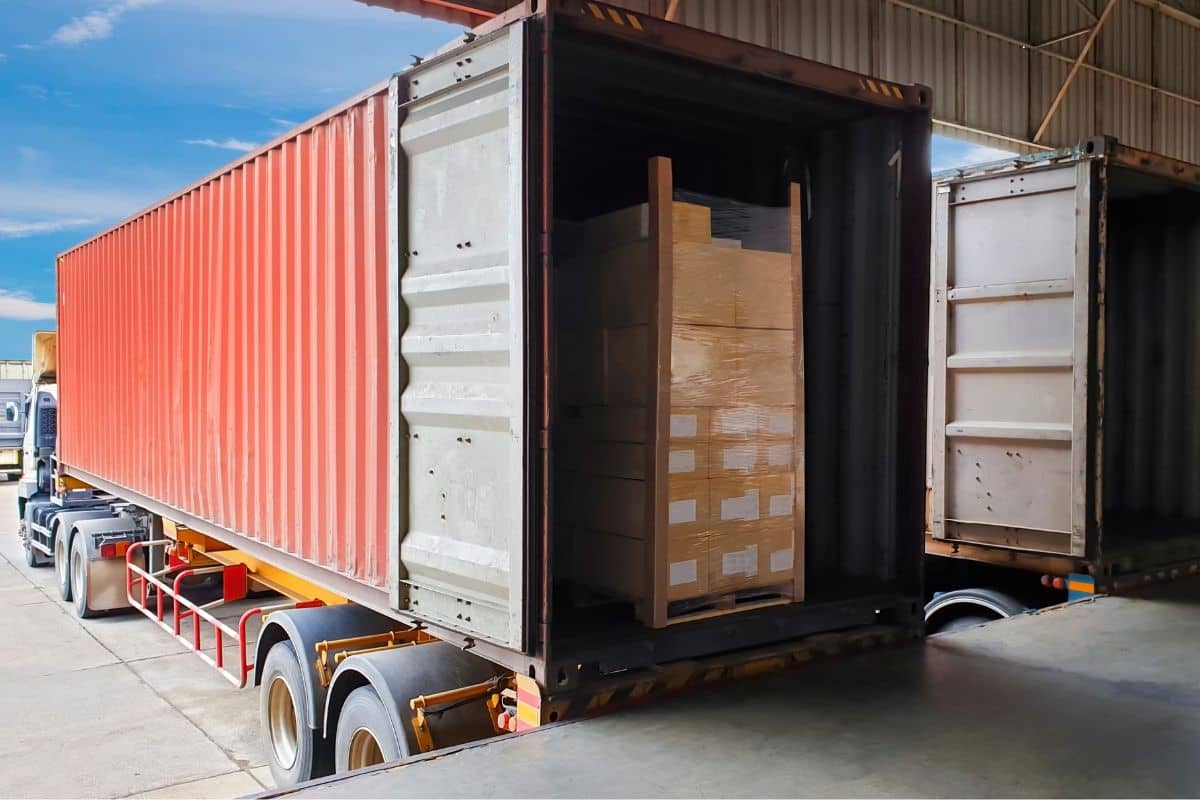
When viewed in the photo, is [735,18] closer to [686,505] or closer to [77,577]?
[77,577]

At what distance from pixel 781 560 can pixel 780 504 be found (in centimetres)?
22

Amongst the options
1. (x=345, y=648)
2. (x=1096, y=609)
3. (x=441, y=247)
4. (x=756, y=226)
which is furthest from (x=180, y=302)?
(x=1096, y=609)

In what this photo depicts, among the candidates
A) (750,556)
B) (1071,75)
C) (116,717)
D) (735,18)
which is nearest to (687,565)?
(750,556)

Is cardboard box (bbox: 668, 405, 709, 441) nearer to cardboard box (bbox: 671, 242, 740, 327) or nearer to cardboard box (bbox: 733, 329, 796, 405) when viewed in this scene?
cardboard box (bbox: 733, 329, 796, 405)

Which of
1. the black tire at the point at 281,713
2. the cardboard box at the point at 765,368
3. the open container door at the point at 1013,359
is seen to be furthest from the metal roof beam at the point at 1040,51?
the black tire at the point at 281,713

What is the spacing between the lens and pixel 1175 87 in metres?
18.7

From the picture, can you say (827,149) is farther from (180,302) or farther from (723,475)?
(180,302)

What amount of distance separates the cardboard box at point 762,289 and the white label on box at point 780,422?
33 cm

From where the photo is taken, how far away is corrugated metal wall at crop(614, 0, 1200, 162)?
1246 centimetres

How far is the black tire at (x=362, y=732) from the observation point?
3.51 m

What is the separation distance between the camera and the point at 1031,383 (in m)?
5.28

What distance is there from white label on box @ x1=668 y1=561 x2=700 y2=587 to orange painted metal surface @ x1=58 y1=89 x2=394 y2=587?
1200 mm

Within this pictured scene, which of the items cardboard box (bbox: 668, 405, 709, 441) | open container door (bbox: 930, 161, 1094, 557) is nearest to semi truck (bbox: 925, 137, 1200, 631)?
open container door (bbox: 930, 161, 1094, 557)

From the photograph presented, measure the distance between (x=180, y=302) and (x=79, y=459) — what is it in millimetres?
4344
